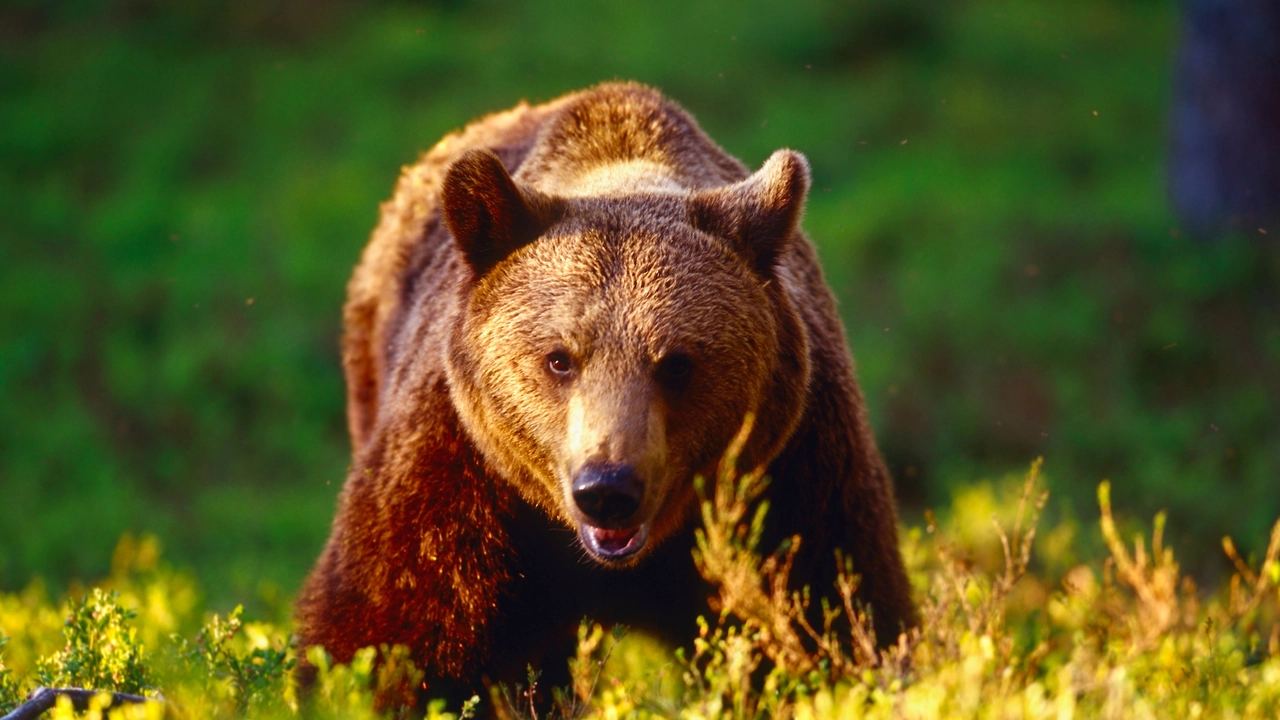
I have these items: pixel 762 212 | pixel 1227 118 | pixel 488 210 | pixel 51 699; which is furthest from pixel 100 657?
pixel 1227 118

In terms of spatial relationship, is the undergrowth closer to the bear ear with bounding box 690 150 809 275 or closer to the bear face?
the bear face

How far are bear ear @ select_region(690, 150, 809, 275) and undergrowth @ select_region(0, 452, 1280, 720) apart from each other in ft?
2.07

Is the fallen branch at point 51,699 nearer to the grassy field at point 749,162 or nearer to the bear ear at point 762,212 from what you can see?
the grassy field at point 749,162

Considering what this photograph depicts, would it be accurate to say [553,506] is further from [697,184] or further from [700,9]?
[700,9]

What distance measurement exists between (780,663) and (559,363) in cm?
94

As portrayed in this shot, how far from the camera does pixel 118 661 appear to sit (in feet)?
13.0

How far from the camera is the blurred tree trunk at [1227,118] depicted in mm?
10078

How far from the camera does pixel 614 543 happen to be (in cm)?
382

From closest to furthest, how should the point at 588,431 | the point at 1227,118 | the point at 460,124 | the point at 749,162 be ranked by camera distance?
the point at 588,431, the point at 1227,118, the point at 749,162, the point at 460,124

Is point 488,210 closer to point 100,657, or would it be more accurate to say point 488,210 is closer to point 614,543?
point 614,543

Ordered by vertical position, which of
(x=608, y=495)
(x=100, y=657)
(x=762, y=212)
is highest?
(x=762, y=212)

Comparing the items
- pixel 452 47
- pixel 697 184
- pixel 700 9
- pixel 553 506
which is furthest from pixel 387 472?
pixel 700 9

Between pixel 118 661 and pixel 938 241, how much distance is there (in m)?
8.70

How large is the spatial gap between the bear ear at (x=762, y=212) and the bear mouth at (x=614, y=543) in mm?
860
